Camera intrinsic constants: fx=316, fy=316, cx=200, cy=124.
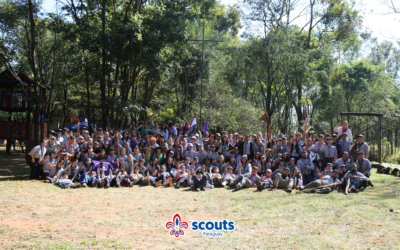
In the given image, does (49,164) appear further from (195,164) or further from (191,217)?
(191,217)

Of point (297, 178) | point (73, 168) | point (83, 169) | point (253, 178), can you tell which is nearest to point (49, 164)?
point (73, 168)

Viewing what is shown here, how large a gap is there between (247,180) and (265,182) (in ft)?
1.90

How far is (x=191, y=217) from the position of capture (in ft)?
22.4

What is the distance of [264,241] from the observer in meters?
5.35

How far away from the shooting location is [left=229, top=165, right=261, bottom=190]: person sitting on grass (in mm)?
10086

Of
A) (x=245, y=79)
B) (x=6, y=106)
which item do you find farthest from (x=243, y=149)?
(x=245, y=79)

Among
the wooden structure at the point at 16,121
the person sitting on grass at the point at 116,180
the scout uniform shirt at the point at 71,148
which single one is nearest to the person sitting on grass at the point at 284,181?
the person sitting on grass at the point at 116,180

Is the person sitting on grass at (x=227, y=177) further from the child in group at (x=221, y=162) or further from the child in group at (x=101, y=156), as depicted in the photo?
the child in group at (x=101, y=156)

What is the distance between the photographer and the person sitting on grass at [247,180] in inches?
397

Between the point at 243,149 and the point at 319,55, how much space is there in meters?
15.7

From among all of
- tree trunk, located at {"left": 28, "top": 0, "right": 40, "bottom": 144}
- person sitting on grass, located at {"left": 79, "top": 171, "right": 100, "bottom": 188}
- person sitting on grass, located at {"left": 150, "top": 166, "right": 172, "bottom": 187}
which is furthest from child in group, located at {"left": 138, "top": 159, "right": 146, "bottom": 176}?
tree trunk, located at {"left": 28, "top": 0, "right": 40, "bottom": 144}

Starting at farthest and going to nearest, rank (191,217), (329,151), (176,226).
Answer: (329,151) < (191,217) < (176,226)

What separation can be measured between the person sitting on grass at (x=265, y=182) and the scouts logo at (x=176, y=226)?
12.6ft

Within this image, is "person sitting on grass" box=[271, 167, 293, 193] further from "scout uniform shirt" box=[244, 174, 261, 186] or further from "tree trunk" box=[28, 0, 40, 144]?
"tree trunk" box=[28, 0, 40, 144]
